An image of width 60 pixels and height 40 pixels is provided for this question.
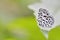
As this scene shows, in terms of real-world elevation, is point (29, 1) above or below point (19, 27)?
above

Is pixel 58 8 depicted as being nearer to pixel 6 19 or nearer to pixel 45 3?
pixel 45 3

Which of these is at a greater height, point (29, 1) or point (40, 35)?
point (29, 1)

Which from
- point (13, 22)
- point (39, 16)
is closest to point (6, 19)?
point (13, 22)

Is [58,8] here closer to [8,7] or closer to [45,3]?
[45,3]

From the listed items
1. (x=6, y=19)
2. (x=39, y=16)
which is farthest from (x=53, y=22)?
(x=6, y=19)
